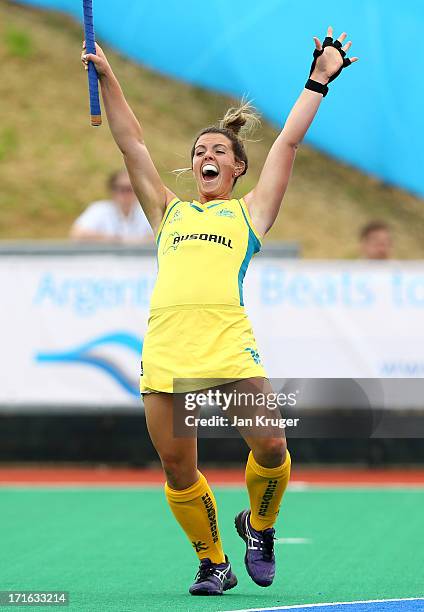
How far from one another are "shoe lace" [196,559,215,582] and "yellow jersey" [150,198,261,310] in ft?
3.96

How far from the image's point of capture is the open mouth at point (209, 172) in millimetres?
6008

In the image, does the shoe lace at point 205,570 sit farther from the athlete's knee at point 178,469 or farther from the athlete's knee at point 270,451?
the athlete's knee at point 270,451

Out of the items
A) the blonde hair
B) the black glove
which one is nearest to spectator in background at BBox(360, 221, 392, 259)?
the blonde hair

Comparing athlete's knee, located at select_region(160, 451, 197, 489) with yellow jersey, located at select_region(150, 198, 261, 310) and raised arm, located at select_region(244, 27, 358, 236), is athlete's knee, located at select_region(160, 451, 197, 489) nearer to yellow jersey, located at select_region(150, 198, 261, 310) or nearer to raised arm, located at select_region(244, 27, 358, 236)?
yellow jersey, located at select_region(150, 198, 261, 310)

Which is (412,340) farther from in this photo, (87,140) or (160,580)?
(87,140)

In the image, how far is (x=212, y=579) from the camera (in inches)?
231

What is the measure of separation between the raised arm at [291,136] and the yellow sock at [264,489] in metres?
1.09

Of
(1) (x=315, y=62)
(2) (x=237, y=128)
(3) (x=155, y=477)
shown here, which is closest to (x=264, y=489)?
(2) (x=237, y=128)

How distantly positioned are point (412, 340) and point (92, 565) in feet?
19.2

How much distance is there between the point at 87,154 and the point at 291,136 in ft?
57.6

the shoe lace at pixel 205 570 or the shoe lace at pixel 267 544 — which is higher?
the shoe lace at pixel 267 544

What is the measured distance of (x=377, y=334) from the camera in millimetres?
12242

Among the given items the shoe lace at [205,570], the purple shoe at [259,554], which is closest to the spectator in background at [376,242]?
the purple shoe at [259,554]

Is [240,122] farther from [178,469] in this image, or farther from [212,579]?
[212,579]
